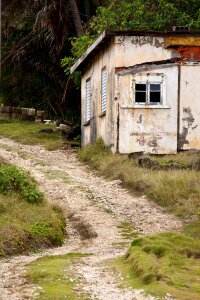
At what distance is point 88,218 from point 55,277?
17.3 feet

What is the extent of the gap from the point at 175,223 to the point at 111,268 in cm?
436

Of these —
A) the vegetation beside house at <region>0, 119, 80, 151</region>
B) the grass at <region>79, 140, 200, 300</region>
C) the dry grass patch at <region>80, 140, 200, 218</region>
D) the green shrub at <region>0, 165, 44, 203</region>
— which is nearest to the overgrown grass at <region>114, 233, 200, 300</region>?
the grass at <region>79, 140, 200, 300</region>

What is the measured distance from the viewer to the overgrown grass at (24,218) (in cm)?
1218

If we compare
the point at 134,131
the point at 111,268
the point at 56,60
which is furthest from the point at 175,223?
the point at 56,60

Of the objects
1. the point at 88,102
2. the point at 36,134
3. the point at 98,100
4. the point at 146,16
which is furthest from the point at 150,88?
the point at 36,134

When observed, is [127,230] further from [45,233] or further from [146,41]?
[146,41]

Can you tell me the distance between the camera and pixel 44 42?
3288cm

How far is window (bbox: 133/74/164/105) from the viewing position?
21.3 metres

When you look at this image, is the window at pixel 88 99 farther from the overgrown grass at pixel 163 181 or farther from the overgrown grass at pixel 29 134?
the overgrown grass at pixel 163 181

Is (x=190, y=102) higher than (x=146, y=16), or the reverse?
(x=146, y=16)

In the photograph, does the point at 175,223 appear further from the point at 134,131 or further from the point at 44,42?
the point at 44,42

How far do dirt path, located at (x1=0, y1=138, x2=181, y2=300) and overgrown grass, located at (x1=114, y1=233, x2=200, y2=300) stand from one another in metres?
0.23

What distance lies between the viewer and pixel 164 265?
9969 mm

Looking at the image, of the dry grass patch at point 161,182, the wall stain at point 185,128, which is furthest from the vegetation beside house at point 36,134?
the dry grass patch at point 161,182
